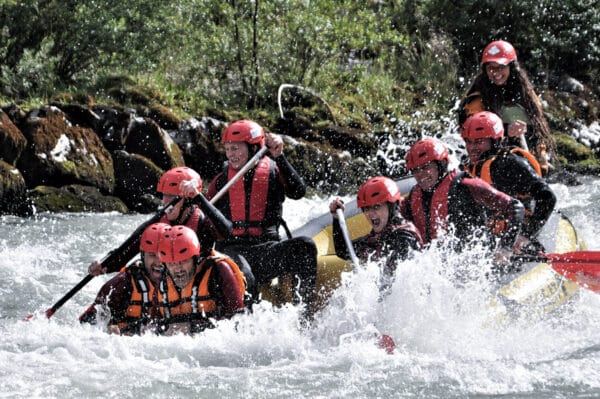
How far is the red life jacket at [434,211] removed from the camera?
6941 millimetres

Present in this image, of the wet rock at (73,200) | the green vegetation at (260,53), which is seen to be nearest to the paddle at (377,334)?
the wet rock at (73,200)

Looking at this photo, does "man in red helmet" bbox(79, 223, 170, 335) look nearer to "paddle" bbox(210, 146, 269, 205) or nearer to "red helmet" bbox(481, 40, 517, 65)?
"paddle" bbox(210, 146, 269, 205)

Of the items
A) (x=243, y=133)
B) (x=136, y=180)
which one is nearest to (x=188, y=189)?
(x=243, y=133)

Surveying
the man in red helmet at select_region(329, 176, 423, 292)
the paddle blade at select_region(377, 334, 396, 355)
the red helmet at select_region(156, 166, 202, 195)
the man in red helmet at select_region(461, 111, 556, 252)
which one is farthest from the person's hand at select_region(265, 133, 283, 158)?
the paddle blade at select_region(377, 334, 396, 355)

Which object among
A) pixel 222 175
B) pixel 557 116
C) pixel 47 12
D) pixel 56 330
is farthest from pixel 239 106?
pixel 56 330

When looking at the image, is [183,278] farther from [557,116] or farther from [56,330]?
[557,116]

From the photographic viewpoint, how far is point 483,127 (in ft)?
24.3

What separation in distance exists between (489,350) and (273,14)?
9.03 meters

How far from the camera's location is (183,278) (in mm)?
6484

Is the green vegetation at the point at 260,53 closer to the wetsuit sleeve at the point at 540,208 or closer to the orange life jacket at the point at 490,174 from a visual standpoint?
the orange life jacket at the point at 490,174

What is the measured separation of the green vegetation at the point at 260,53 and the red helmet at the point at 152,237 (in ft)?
21.9

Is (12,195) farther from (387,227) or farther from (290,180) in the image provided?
(387,227)

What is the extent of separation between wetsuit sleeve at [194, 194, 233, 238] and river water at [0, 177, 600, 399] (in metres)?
0.58

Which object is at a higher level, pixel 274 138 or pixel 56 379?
pixel 274 138
